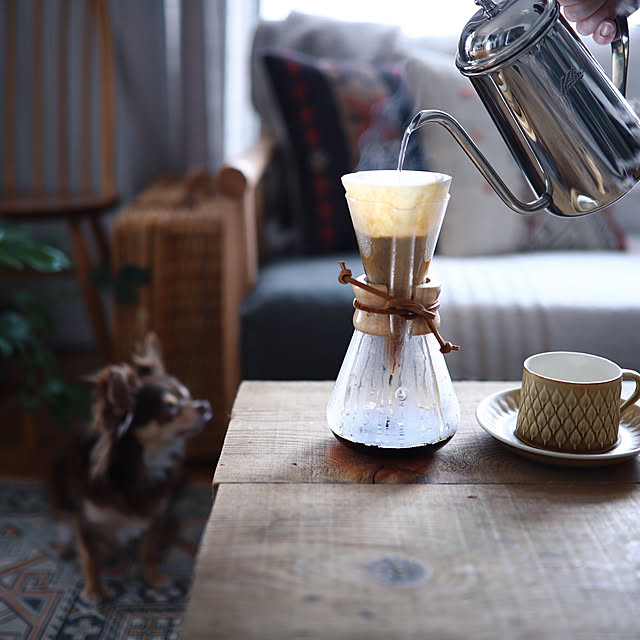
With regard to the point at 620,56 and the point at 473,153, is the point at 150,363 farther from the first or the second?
the point at 620,56

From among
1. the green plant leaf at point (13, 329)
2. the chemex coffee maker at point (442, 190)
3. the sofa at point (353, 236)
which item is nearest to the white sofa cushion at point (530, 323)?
the sofa at point (353, 236)

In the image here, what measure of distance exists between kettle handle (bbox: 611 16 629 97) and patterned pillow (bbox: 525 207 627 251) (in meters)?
0.87

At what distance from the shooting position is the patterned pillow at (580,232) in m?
1.71

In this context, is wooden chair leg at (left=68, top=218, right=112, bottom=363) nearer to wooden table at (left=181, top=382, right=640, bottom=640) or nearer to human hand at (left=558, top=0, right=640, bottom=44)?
wooden table at (left=181, top=382, right=640, bottom=640)

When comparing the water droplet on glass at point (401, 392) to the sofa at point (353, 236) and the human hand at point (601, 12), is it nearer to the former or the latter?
the human hand at point (601, 12)

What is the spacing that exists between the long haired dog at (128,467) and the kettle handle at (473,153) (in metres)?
0.61

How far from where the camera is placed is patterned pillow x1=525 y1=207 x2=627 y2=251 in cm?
171

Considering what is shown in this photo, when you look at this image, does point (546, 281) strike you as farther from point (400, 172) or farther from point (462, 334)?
point (400, 172)

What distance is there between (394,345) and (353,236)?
3.33 feet

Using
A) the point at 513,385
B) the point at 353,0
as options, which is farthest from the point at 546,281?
the point at 353,0

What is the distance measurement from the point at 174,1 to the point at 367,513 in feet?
6.03

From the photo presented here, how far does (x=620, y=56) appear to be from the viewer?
33.2 inches

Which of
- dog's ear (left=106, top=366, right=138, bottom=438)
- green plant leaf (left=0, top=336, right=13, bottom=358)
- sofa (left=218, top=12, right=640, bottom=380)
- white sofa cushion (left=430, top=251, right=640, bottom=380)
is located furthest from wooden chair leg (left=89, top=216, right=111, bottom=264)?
white sofa cushion (left=430, top=251, right=640, bottom=380)

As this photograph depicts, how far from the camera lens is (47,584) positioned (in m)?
1.31
